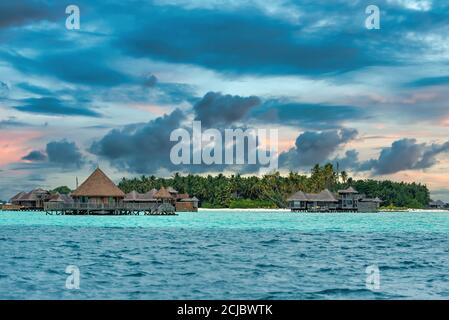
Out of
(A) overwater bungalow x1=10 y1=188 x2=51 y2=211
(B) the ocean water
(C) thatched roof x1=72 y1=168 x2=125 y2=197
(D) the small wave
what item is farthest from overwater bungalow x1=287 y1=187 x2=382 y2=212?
(D) the small wave

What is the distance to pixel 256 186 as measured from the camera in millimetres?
145250

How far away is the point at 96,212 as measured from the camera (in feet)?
275

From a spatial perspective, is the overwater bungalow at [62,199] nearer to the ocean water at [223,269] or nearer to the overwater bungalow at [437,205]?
the ocean water at [223,269]

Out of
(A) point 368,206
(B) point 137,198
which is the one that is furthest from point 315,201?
(B) point 137,198

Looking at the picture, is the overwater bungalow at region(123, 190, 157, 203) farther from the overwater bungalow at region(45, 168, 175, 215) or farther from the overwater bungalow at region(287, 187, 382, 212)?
the overwater bungalow at region(287, 187, 382, 212)

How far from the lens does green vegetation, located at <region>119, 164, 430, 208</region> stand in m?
140

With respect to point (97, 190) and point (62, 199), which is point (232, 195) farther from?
point (97, 190)

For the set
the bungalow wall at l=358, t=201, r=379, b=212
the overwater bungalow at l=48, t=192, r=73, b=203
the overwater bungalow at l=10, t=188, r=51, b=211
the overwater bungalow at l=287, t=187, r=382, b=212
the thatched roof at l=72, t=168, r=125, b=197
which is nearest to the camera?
the thatched roof at l=72, t=168, r=125, b=197

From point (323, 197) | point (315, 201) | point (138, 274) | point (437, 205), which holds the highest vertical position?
point (323, 197)

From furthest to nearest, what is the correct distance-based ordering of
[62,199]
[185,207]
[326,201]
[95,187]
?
[185,207] < [326,201] < [62,199] < [95,187]
